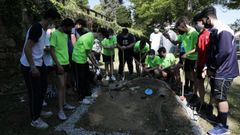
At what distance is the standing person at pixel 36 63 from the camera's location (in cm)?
448

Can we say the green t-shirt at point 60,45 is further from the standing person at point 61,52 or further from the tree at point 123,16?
the tree at point 123,16

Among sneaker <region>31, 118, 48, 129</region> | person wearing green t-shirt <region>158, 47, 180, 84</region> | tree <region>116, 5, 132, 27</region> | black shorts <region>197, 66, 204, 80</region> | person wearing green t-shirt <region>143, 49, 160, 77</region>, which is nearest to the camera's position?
sneaker <region>31, 118, 48, 129</region>

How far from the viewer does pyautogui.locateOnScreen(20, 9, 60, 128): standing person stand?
4484 mm

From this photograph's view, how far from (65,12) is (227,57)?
370 inches

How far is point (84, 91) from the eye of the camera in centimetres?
666

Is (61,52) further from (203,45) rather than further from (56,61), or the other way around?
(203,45)

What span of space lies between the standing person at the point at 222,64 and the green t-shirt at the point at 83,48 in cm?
230

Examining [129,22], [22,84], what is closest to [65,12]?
[22,84]

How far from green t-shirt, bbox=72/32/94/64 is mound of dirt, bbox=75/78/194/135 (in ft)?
3.22

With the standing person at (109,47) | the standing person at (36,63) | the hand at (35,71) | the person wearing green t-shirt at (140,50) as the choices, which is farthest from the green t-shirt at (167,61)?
the hand at (35,71)

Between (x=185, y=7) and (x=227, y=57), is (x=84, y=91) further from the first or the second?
(x=185, y=7)

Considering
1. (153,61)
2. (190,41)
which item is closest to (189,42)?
(190,41)

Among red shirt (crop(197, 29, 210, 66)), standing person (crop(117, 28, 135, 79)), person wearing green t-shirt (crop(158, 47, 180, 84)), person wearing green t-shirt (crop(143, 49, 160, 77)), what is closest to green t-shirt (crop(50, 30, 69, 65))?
red shirt (crop(197, 29, 210, 66))

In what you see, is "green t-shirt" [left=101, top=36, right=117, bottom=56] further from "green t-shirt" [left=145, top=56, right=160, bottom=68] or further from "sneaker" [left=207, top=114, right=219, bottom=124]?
"sneaker" [left=207, top=114, right=219, bottom=124]
